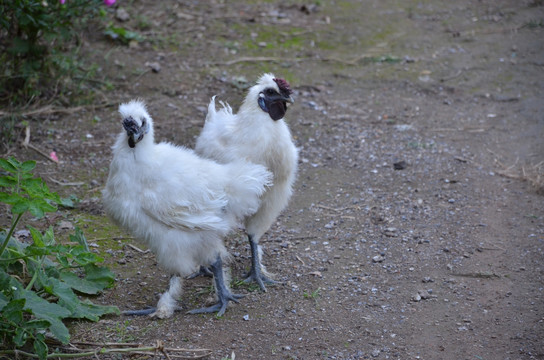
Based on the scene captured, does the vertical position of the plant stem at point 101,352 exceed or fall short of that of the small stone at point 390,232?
it falls short

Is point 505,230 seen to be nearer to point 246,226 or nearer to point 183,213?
point 246,226

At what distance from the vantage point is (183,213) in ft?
13.7

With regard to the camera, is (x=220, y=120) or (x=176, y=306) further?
(x=220, y=120)

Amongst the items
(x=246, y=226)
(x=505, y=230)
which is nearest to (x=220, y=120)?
(x=246, y=226)

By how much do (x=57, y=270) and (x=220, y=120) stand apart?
1.76 meters

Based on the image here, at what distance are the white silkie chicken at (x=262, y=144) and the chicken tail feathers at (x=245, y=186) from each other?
0.15 meters

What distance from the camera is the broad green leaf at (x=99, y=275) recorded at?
417cm

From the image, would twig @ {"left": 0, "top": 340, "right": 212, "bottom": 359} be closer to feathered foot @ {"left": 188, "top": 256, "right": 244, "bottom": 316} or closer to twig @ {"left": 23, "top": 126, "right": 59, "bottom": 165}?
feathered foot @ {"left": 188, "top": 256, "right": 244, "bottom": 316}

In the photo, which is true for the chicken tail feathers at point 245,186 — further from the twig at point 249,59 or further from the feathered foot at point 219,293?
the twig at point 249,59

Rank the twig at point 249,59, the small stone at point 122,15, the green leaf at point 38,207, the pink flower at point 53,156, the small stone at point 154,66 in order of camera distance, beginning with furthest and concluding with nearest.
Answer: the small stone at point 122,15 → the twig at point 249,59 → the small stone at point 154,66 → the pink flower at point 53,156 → the green leaf at point 38,207

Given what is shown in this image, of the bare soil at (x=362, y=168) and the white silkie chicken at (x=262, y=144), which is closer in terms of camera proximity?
the bare soil at (x=362, y=168)

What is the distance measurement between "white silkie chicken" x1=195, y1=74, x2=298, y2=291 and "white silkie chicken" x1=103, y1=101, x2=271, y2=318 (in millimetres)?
223

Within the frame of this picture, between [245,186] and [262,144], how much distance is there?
40 cm

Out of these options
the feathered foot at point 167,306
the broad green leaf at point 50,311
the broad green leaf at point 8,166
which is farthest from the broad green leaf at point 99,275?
the broad green leaf at point 8,166
